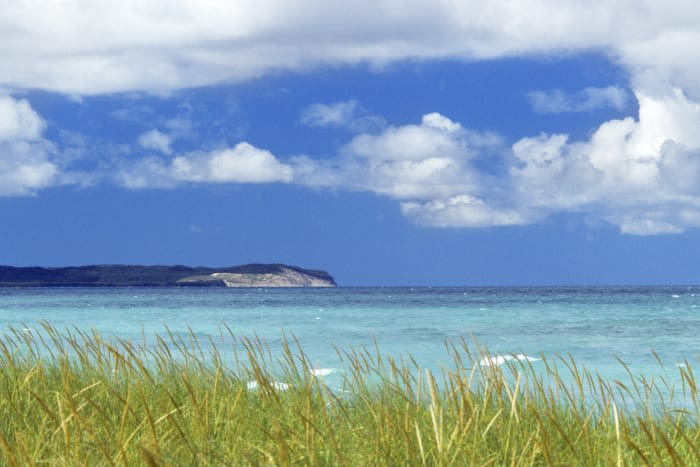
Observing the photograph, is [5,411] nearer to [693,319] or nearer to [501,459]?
[501,459]

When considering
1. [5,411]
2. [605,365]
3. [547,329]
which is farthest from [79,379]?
[547,329]

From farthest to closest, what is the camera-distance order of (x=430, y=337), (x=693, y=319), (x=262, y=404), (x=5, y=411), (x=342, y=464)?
(x=693, y=319), (x=430, y=337), (x=262, y=404), (x=5, y=411), (x=342, y=464)

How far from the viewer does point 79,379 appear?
580 centimetres

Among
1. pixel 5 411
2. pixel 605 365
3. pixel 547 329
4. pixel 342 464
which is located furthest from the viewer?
pixel 547 329

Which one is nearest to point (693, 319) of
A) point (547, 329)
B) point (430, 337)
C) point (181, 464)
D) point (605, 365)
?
point (547, 329)

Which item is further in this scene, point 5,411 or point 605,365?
point 605,365

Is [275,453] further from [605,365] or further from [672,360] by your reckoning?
[672,360]

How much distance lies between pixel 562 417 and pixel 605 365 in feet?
45.5

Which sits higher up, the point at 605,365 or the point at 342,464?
the point at 342,464

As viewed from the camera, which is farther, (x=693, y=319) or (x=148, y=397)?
(x=693, y=319)

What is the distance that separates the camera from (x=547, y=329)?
27078 millimetres

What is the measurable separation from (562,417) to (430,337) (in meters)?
19.9

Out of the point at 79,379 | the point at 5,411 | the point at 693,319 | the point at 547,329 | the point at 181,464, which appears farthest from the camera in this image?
the point at 693,319

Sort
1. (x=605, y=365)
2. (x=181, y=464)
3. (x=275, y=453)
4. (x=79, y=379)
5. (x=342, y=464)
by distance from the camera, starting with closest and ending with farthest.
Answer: (x=342, y=464), (x=181, y=464), (x=275, y=453), (x=79, y=379), (x=605, y=365)
